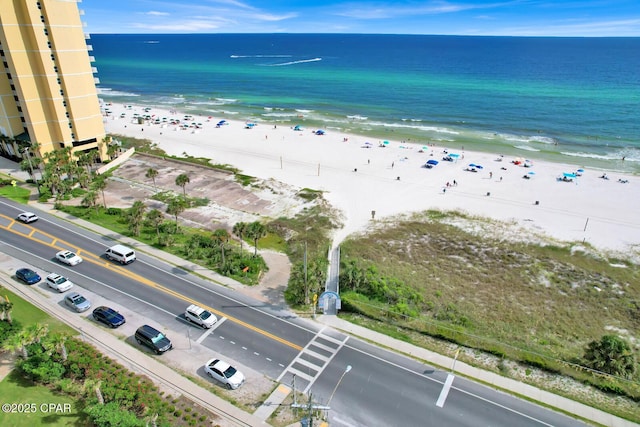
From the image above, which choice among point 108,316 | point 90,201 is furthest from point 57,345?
point 90,201

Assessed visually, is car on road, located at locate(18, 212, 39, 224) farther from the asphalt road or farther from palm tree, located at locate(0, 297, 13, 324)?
palm tree, located at locate(0, 297, 13, 324)

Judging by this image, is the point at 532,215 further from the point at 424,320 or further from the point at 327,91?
the point at 327,91

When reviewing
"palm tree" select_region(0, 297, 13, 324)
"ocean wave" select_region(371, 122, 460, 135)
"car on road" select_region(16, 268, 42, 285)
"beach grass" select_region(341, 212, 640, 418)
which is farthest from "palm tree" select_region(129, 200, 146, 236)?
"ocean wave" select_region(371, 122, 460, 135)

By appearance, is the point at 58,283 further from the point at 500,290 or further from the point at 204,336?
the point at 500,290

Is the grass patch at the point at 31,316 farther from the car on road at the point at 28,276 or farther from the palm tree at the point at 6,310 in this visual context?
the car on road at the point at 28,276

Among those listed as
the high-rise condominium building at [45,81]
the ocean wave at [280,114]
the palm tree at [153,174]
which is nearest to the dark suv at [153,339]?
the palm tree at [153,174]

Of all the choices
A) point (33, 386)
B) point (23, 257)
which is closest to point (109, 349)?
point (33, 386)
